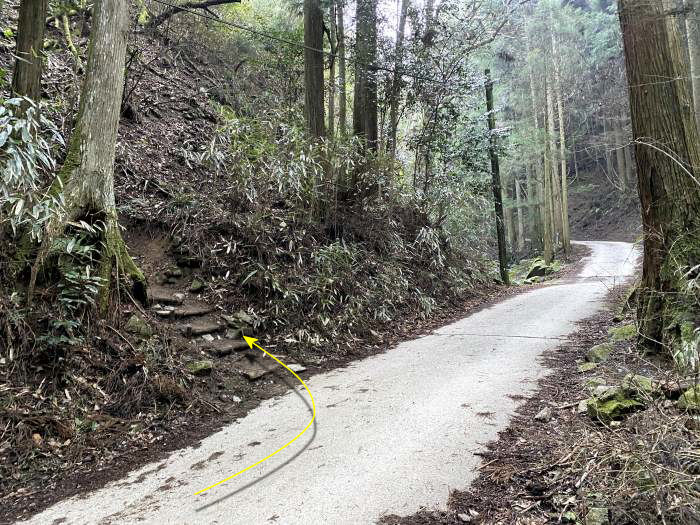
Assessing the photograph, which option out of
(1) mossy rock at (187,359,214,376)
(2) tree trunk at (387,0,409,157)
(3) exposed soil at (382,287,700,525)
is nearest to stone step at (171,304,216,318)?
(1) mossy rock at (187,359,214,376)

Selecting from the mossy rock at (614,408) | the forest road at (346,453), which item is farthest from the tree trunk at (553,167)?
the mossy rock at (614,408)

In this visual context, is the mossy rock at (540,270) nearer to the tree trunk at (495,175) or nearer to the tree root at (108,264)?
the tree trunk at (495,175)

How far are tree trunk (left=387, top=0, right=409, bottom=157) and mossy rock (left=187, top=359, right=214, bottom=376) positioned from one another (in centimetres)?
649

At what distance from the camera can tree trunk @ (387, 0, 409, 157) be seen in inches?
369

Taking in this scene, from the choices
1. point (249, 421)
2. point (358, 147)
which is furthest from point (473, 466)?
point (358, 147)

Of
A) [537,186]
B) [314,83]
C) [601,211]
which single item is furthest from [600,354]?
[601,211]

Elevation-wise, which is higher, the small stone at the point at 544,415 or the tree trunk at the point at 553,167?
the tree trunk at the point at 553,167

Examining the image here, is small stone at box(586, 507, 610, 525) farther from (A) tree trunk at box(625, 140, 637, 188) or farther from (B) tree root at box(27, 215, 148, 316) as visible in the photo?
(A) tree trunk at box(625, 140, 637, 188)

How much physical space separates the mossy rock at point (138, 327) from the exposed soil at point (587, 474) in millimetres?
3145

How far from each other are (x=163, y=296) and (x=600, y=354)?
5183 millimetres

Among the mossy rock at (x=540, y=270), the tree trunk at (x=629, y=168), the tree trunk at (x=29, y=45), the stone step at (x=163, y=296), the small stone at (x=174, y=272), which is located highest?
the tree trunk at (x=629, y=168)

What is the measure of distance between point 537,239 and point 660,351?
24.1 metres

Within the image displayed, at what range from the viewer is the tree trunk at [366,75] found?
9156 millimetres

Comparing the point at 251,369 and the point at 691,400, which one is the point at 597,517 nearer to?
the point at 691,400
